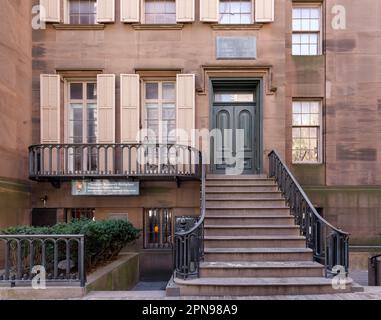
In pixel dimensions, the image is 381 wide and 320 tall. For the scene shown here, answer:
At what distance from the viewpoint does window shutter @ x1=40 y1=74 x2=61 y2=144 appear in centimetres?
1048

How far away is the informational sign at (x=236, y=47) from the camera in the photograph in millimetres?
10703

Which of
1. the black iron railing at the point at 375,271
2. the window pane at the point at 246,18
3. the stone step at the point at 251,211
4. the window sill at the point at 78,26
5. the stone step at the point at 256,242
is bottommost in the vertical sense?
the black iron railing at the point at 375,271

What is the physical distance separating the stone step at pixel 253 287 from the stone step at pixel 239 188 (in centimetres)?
325

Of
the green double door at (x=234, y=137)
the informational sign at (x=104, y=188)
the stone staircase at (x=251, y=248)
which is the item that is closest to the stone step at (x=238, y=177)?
the stone staircase at (x=251, y=248)

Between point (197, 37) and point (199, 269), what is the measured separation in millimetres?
6731

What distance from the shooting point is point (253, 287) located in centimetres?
654

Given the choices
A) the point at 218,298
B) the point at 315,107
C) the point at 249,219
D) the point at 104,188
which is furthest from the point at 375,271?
the point at 104,188

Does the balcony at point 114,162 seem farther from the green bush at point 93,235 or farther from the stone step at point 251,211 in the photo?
the green bush at point 93,235

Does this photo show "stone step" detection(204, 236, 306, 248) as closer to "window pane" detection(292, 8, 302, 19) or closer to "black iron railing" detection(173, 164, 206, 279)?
"black iron railing" detection(173, 164, 206, 279)

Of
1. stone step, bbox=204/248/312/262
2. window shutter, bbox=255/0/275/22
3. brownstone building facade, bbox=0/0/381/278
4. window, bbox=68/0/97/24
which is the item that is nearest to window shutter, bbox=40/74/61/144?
brownstone building facade, bbox=0/0/381/278

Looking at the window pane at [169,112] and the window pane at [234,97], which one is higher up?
A: the window pane at [234,97]
